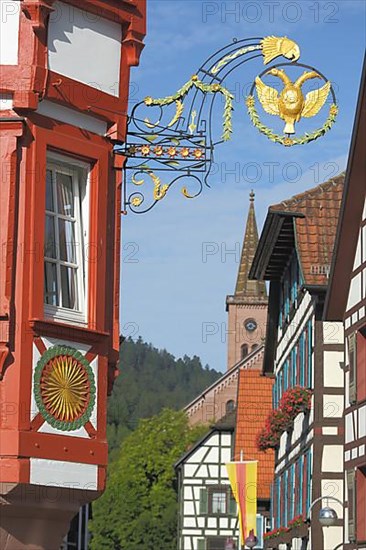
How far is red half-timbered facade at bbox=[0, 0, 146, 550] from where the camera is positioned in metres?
8.86

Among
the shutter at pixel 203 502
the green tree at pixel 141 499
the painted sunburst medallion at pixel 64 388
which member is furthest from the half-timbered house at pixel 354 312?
the green tree at pixel 141 499

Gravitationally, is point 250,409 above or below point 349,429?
above

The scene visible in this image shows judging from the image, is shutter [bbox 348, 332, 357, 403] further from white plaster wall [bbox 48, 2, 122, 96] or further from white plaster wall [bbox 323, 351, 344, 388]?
white plaster wall [bbox 48, 2, 122, 96]

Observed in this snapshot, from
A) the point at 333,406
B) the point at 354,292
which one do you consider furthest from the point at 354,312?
the point at 333,406

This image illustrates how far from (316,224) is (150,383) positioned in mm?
140689

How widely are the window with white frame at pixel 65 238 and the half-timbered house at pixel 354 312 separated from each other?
10.4m

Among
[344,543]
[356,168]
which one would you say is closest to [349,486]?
[344,543]

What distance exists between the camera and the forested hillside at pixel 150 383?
13574cm

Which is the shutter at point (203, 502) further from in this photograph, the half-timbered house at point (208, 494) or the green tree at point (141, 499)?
the green tree at point (141, 499)

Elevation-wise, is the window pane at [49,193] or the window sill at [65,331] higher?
the window pane at [49,193]

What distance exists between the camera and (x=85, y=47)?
31.6ft

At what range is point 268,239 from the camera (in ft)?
91.4

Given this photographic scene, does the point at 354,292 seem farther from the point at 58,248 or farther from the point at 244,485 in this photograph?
the point at 244,485

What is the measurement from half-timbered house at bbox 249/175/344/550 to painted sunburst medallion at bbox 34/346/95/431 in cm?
1399
